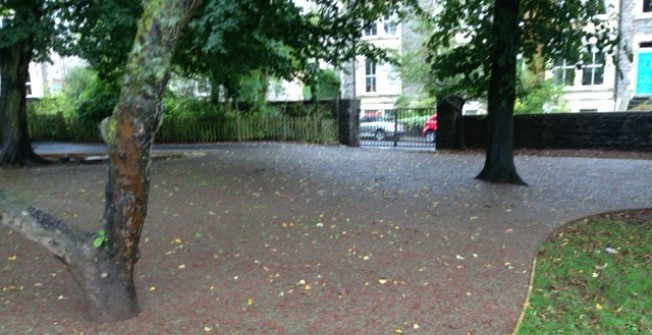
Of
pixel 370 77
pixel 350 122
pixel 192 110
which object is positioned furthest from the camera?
pixel 370 77

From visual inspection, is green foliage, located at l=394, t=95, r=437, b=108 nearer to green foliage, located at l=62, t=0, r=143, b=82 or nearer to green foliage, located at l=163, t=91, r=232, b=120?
green foliage, located at l=163, t=91, r=232, b=120

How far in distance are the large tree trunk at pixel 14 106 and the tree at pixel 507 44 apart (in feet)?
32.1

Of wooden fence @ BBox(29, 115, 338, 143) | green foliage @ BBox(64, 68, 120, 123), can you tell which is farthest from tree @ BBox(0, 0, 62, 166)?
wooden fence @ BBox(29, 115, 338, 143)

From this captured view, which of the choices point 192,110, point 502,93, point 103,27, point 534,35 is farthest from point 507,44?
point 192,110

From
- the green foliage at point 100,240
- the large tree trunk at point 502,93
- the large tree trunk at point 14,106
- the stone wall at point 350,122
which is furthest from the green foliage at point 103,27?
the stone wall at point 350,122

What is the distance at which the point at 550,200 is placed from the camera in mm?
9172

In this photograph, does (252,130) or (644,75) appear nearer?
(252,130)

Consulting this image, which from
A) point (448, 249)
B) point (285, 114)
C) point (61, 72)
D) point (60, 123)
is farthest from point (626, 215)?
point (61, 72)

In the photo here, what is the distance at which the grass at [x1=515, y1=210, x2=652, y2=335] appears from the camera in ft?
14.9

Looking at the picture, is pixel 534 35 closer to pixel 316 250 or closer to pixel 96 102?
pixel 316 250

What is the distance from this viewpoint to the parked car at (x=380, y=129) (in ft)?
68.3

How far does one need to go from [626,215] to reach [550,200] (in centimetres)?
127

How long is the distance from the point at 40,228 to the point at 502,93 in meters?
8.62

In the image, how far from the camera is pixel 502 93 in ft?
34.7
